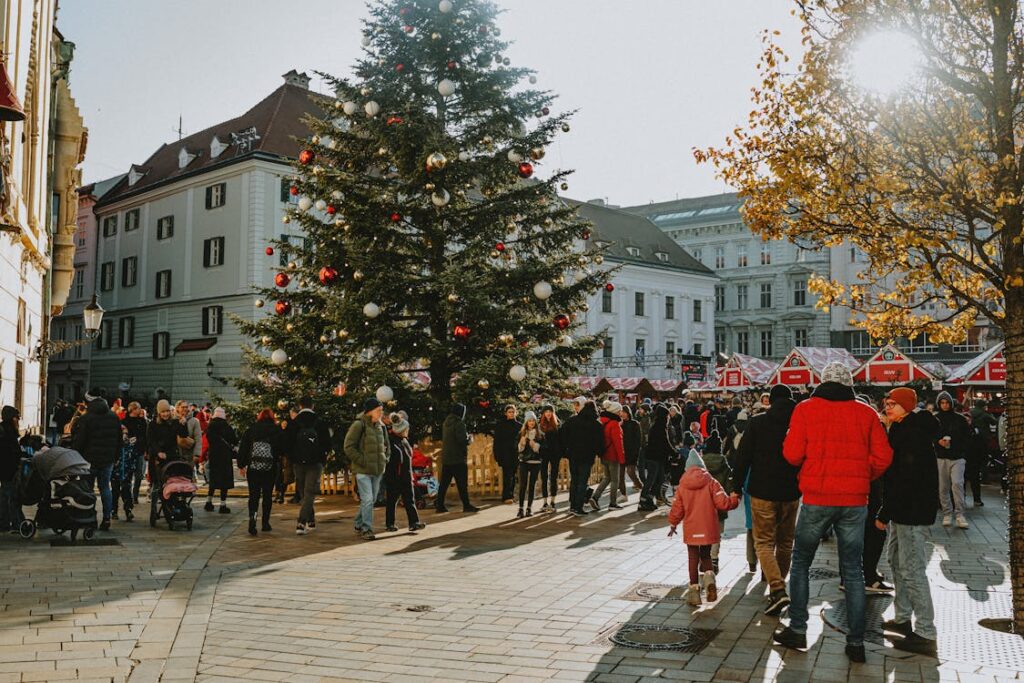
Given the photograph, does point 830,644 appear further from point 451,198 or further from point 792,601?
point 451,198

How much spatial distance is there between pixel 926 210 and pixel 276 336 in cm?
1252

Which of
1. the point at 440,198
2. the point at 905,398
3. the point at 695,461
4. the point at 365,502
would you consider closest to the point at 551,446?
the point at 365,502

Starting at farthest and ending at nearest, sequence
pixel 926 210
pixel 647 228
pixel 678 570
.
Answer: pixel 647 228, pixel 678 570, pixel 926 210

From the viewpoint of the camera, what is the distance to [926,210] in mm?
8102

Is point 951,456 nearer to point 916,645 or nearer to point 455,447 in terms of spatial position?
point 455,447

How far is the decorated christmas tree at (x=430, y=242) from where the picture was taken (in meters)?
16.9

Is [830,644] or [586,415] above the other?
[586,415]

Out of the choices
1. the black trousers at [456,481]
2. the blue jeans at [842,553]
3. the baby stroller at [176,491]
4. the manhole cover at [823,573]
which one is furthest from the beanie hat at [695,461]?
the baby stroller at [176,491]

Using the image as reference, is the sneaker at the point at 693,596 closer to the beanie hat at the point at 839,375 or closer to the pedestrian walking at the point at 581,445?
the beanie hat at the point at 839,375

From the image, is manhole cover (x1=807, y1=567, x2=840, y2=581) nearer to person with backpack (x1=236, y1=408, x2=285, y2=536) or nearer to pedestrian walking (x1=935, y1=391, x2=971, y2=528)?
pedestrian walking (x1=935, y1=391, x2=971, y2=528)

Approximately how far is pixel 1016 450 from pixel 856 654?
2.21 m

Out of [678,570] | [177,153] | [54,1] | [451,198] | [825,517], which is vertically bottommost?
[678,570]

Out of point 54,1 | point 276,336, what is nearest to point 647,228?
point 54,1

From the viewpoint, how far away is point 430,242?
17.8 m
